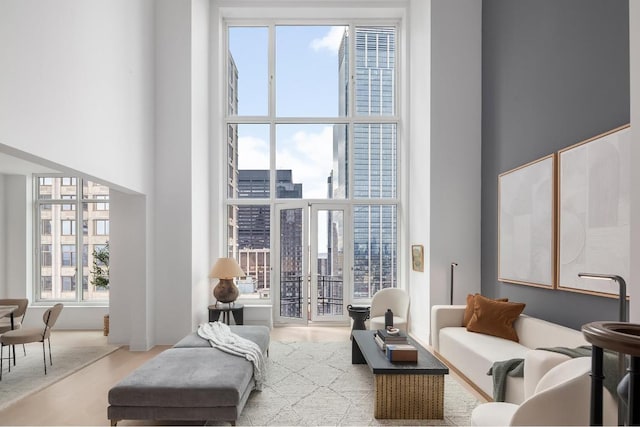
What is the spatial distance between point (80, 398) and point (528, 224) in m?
4.91

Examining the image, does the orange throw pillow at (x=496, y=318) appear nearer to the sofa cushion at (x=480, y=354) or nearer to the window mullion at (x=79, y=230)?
the sofa cushion at (x=480, y=354)

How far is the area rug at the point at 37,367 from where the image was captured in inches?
153

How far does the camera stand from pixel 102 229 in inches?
276

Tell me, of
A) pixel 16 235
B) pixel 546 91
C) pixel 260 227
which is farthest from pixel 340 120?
pixel 16 235

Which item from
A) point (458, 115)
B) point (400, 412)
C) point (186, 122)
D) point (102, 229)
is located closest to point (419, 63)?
point (458, 115)

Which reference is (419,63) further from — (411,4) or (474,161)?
(474,161)

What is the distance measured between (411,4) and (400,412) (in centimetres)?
636

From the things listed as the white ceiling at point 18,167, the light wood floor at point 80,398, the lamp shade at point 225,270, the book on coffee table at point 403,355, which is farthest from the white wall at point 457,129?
the white ceiling at point 18,167

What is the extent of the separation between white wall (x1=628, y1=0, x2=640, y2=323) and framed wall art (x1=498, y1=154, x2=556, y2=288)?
2185 millimetres

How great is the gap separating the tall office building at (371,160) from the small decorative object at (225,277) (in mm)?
2247

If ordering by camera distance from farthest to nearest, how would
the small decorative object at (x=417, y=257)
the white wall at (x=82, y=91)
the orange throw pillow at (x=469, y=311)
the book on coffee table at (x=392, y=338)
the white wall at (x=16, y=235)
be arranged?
the white wall at (x=16, y=235)
the small decorative object at (x=417, y=257)
the orange throw pillow at (x=469, y=311)
the book on coffee table at (x=392, y=338)
the white wall at (x=82, y=91)

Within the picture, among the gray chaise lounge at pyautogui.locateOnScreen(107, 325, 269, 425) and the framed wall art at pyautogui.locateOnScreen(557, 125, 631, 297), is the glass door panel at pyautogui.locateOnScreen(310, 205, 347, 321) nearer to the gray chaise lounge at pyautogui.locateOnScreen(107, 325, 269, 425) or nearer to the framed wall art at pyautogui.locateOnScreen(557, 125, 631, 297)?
the framed wall art at pyautogui.locateOnScreen(557, 125, 631, 297)

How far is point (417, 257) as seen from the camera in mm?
6332

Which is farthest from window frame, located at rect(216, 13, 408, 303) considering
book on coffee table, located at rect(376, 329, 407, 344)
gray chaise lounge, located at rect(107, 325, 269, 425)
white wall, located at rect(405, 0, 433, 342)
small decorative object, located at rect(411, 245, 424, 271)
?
gray chaise lounge, located at rect(107, 325, 269, 425)
